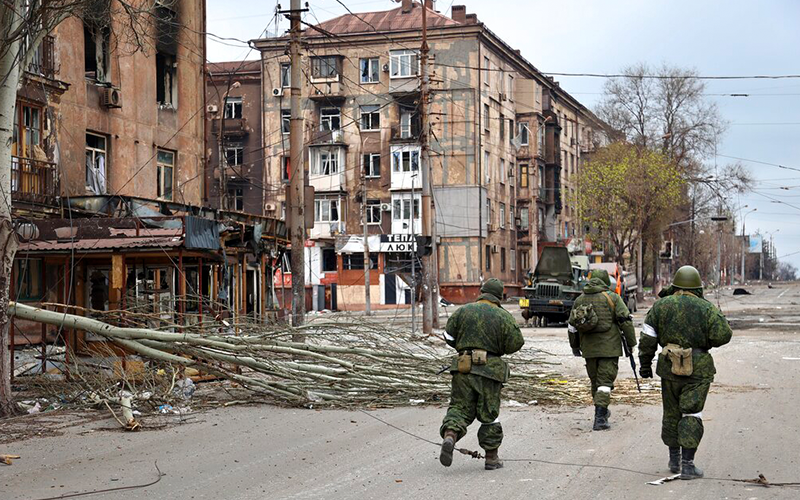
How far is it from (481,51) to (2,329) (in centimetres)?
4768

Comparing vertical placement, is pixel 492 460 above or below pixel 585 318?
below

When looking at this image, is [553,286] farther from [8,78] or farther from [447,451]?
[447,451]

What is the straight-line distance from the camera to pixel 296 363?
43.8ft

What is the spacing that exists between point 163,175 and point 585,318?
18.4 metres

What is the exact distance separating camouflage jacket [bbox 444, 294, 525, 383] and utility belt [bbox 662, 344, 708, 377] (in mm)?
1329

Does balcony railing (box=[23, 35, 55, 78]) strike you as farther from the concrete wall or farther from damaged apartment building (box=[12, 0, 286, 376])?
the concrete wall

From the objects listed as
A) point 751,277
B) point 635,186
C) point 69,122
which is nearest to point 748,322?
point 635,186

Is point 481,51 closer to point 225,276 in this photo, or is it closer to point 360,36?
point 360,36

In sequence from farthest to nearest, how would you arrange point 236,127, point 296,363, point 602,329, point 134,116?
1. point 236,127
2. point 134,116
3. point 296,363
4. point 602,329

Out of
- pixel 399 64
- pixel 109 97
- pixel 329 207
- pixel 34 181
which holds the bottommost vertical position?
pixel 34 181

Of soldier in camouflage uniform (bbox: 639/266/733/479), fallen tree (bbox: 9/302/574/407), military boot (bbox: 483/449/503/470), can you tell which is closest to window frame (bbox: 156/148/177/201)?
fallen tree (bbox: 9/302/574/407)

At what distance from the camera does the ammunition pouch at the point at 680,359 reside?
318 inches

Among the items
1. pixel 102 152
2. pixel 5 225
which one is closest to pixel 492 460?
pixel 5 225

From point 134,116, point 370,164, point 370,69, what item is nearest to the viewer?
point 134,116
